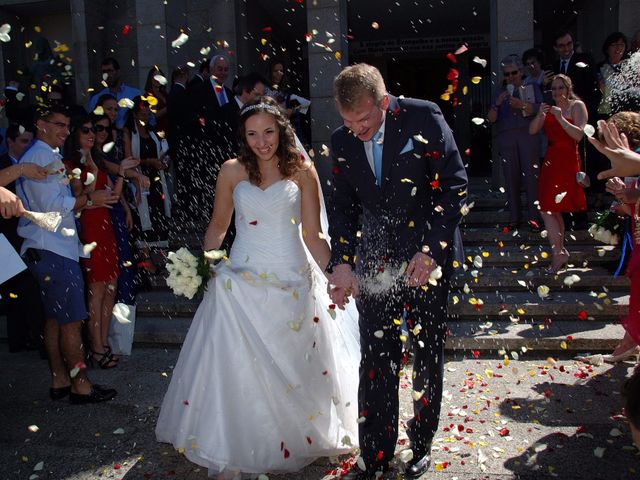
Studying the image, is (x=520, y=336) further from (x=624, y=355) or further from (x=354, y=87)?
(x=354, y=87)

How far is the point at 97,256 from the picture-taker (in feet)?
20.0

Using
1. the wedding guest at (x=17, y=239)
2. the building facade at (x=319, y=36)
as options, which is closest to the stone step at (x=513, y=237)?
the building facade at (x=319, y=36)

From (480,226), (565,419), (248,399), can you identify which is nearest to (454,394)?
(565,419)

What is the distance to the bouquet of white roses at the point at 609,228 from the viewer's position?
595cm

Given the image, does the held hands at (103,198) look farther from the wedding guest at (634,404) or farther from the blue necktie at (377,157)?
the wedding guest at (634,404)

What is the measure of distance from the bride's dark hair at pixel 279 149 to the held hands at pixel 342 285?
1065 millimetres

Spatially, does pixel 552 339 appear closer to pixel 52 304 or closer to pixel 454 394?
pixel 454 394

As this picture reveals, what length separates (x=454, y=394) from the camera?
5.06m

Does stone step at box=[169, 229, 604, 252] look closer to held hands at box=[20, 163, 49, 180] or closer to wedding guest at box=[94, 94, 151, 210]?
wedding guest at box=[94, 94, 151, 210]

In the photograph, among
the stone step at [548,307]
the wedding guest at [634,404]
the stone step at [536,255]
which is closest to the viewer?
the wedding guest at [634,404]

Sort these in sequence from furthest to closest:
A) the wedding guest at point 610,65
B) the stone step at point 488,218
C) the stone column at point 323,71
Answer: the stone column at point 323,71 → the stone step at point 488,218 → the wedding guest at point 610,65

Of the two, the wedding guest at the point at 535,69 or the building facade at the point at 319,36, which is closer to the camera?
the wedding guest at the point at 535,69

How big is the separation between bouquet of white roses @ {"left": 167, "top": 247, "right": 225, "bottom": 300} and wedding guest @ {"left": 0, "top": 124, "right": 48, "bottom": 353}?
1037 millimetres

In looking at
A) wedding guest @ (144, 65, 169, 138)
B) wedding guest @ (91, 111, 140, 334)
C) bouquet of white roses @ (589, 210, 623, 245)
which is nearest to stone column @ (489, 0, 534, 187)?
bouquet of white roses @ (589, 210, 623, 245)
